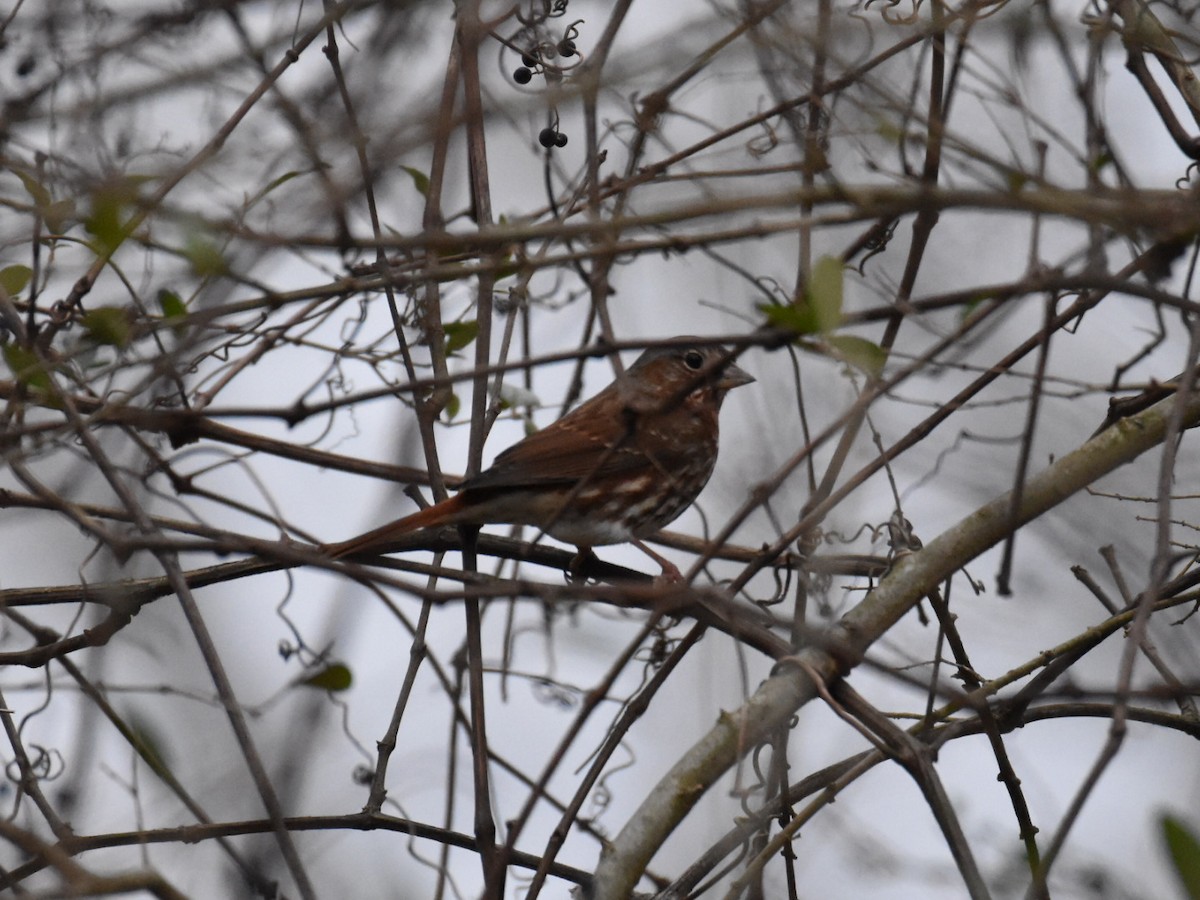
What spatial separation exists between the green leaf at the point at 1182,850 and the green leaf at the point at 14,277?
2635mm

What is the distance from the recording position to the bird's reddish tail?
132 inches

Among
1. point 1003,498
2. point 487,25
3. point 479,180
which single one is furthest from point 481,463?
point 1003,498

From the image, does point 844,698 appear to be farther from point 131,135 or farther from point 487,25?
point 131,135

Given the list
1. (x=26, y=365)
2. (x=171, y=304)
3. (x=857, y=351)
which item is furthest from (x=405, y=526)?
(x=857, y=351)

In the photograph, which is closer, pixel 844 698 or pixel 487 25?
pixel 844 698

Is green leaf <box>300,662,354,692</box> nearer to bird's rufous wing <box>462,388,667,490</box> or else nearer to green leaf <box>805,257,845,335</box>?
bird's rufous wing <box>462,388,667,490</box>

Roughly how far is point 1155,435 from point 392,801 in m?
2.00

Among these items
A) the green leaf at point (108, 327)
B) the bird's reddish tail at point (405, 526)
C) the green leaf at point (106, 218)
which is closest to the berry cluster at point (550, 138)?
the bird's reddish tail at point (405, 526)

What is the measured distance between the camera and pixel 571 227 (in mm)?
2168

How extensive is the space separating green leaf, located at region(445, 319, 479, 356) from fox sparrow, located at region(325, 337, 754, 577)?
14.6 inches

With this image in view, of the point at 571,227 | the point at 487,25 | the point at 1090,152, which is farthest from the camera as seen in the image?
the point at 487,25

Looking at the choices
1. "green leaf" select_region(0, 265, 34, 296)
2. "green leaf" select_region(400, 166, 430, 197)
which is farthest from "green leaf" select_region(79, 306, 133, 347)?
"green leaf" select_region(400, 166, 430, 197)

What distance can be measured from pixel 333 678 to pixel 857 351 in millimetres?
1568

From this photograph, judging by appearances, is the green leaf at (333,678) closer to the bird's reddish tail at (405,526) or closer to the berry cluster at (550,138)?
the bird's reddish tail at (405,526)
